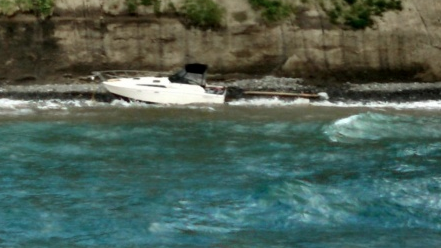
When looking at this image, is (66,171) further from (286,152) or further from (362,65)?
(362,65)

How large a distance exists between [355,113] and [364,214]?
14625 mm

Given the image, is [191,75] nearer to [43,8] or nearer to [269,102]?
[269,102]

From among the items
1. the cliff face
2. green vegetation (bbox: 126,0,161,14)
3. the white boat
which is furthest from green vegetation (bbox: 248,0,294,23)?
the white boat

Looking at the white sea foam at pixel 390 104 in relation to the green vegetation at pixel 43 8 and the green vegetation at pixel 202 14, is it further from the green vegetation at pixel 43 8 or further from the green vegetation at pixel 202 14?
the green vegetation at pixel 43 8

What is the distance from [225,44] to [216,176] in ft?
52.5

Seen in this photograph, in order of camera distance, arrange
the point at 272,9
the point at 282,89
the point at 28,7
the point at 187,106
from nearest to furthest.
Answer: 1. the point at 187,106
2. the point at 282,89
3. the point at 28,7
4. the point at 272,9

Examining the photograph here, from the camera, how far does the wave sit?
1014 inches

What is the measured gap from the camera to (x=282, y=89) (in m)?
34.7

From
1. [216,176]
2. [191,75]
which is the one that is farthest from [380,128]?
[191,75]

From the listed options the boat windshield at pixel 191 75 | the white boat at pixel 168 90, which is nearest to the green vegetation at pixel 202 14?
the boat windshield at pixel 191 75

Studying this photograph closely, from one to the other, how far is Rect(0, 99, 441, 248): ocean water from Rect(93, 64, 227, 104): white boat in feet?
2.71

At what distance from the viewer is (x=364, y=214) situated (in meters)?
16.8

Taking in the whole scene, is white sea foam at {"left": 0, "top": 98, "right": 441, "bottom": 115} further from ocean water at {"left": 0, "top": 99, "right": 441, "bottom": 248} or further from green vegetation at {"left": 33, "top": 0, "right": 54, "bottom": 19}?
green vegetation at {"left": 33, "top": 0, "right": 54, "bottom": 19}

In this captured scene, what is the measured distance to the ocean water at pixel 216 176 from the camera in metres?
15.5
